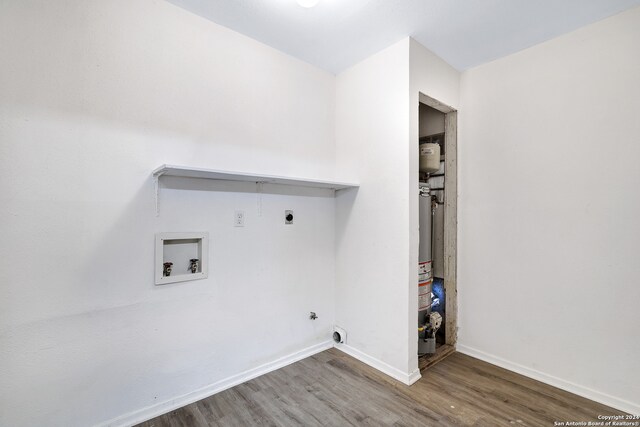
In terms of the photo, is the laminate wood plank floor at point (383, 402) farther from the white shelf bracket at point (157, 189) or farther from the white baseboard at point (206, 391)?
the white shelf bracket at point (157, 189)

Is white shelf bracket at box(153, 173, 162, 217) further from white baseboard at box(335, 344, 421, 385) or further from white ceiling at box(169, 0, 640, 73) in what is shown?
white baseboard at box(335, 344, 421, 385)

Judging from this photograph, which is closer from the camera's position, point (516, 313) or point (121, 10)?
point (121, 10)

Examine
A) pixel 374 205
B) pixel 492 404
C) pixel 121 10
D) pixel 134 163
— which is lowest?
pixel 492 404

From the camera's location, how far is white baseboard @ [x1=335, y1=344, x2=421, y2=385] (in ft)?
6.73

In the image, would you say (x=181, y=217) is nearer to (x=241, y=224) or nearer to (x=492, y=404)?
(x=241, y=224)

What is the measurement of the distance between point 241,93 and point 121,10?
783 millimetres

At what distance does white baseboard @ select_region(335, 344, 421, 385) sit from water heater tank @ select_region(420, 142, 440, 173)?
166 cm

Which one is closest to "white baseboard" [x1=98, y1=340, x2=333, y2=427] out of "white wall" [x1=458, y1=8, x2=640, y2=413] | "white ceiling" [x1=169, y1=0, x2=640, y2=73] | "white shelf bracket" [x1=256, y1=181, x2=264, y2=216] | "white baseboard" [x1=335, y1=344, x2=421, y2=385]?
"white baseboard" [x1=335, y1=344, x2=421, y2=385]

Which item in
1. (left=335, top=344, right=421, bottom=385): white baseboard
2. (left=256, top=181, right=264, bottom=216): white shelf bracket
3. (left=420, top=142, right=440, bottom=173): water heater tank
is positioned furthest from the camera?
(left=420, top=142, right=440, bottom=173): water heater tank

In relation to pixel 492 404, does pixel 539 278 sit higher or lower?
higher

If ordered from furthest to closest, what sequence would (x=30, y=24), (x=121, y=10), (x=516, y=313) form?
(x=516, y=313), (x=121, y=10), (x=30, y=24)

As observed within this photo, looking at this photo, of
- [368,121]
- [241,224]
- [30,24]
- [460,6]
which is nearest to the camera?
[30,24]

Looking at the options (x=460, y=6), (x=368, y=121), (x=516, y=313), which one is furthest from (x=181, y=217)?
(x=516, y=313)

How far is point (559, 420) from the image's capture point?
1.67 meters
